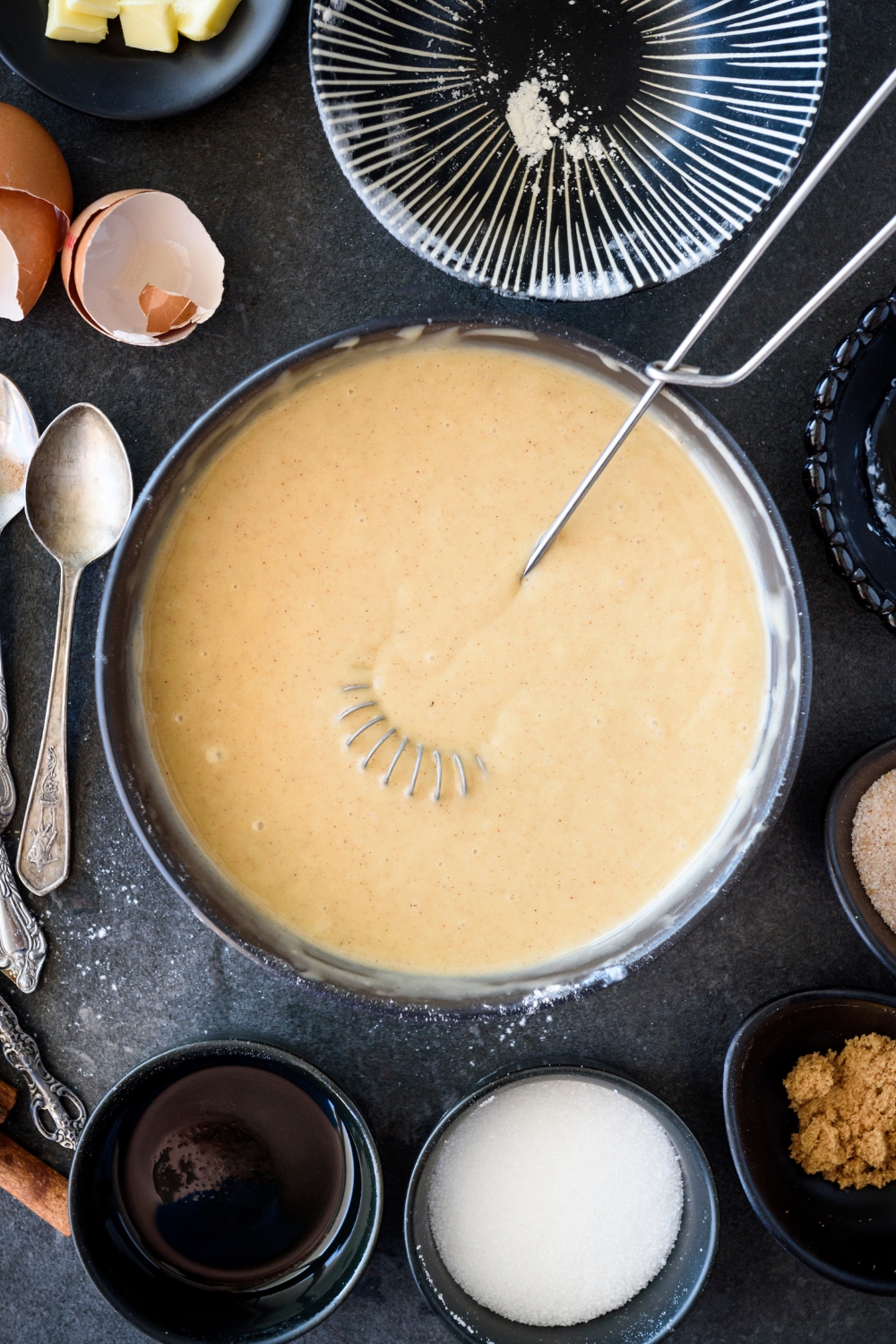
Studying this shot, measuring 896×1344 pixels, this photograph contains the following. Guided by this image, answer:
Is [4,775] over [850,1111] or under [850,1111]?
under

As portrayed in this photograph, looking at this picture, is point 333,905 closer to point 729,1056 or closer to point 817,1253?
point 729,1056

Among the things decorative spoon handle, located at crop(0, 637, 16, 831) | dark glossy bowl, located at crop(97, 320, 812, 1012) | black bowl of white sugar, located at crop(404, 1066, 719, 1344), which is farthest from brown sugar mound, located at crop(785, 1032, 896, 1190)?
decorative spoon handle, located at crop(0, 637, 16, 831)

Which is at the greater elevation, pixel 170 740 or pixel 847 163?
pixel 847 163

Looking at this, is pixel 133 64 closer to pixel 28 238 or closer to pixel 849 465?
pixel 28 238

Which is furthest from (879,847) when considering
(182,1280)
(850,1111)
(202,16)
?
(202,16)

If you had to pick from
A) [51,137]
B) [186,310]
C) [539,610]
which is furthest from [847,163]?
[51,137]

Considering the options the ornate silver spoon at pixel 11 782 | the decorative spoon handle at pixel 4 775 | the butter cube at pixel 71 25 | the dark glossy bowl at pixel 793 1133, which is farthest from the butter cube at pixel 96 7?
the dark glossy bowl at pixel 793 1133
